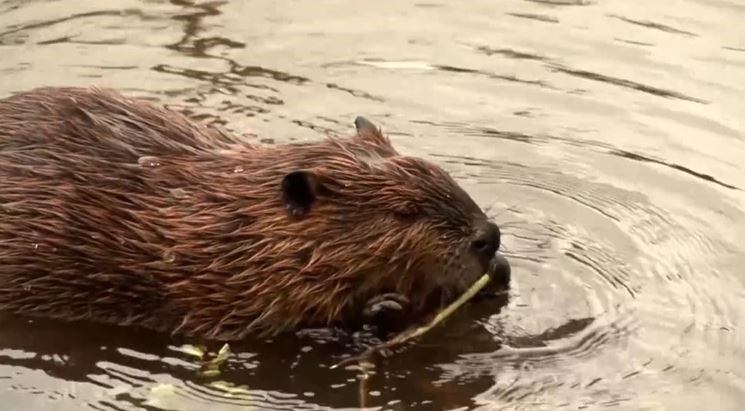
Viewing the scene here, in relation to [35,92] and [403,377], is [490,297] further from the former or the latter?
[35,92]

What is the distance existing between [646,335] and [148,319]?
1.65 metres

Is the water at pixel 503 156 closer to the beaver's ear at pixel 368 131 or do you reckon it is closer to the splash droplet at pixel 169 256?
the splash droplet at pixel 169 256

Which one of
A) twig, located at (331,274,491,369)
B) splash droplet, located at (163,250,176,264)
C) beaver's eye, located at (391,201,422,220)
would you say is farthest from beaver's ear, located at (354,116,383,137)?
splash droplet, located at (163,250,176,264)

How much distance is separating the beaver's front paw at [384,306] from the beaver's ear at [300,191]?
1.21 ft

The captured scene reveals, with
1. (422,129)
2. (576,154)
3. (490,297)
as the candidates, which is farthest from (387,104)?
(490,297)

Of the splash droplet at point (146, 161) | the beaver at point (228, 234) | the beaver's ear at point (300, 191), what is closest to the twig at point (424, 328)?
the beaver at point (228, 234)

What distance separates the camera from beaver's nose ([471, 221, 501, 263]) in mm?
4523

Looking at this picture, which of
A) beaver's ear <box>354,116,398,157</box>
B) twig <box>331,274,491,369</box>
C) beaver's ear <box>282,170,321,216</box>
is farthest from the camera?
beaver's ear <box>354,116,398,157</box>

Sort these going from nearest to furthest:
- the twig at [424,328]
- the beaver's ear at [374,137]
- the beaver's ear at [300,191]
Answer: the beaver's ear at [300,191], the twig at [424,328], the beaver's ear at [374,137]

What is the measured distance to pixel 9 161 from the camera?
4723 millimetres

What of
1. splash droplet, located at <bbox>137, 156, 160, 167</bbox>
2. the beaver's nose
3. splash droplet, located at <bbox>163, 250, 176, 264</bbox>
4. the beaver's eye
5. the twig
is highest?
splash droplet, located at <bbox>137, 156, 160, 167</bbox>

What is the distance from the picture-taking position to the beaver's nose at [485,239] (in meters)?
4.52

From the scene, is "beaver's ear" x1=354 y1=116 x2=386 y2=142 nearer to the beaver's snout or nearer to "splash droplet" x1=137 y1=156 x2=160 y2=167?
the beaver's snout

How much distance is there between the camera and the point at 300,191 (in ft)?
14.7
